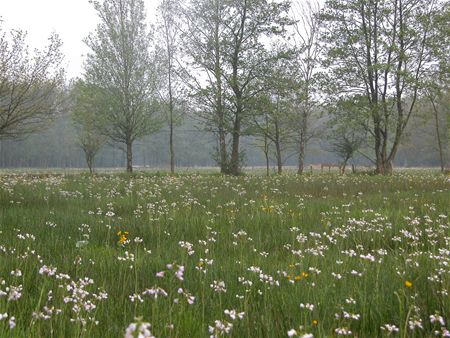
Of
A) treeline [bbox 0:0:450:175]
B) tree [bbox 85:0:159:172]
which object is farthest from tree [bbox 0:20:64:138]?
tree [bbox 85:0:159:172]

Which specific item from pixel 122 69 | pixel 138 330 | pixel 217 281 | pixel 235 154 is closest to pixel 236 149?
pixel 235 154

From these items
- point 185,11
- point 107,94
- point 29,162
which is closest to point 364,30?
point 185,11

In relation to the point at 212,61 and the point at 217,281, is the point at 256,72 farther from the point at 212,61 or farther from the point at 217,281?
the point at 217,281

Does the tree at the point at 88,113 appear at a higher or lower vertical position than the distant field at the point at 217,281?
higher

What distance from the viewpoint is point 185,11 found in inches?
1238

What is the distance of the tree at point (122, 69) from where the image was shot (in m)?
33.1

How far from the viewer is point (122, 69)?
33.5 meters

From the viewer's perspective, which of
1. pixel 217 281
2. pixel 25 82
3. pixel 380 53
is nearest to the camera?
pixel 217 281

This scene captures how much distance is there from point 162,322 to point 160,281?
1.14m

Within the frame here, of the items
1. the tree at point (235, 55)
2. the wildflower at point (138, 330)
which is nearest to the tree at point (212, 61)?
the tree at point (235, 55)

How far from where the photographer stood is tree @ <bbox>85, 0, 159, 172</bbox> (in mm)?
33062

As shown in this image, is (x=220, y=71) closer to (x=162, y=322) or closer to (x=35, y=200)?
(x=35, y=200)

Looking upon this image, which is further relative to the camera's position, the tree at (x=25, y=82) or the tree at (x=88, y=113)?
the tree at (x=88, y=113)

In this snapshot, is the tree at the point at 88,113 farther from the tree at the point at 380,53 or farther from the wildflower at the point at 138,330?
the wildflower at the point at 138,330
